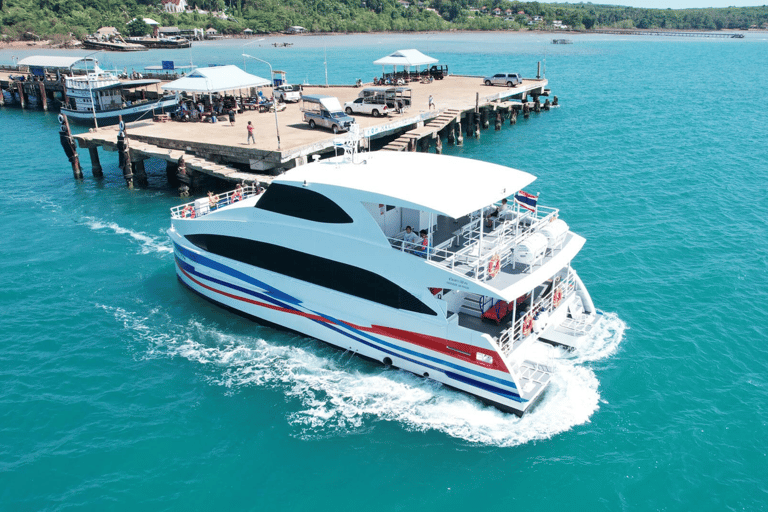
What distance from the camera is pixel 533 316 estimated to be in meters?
17.2

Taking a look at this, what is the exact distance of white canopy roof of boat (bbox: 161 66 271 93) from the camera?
4194 centimetres

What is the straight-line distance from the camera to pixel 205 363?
18.4 metres

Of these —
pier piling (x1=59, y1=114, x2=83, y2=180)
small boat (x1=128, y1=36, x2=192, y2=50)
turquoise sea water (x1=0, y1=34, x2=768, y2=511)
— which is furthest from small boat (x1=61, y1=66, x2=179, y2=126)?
small boat (x1=128, y1=36, x2=192, y2=50)

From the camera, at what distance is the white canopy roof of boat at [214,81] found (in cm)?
4194

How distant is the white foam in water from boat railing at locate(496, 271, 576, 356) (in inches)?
681

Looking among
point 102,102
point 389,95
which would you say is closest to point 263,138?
point 389,95

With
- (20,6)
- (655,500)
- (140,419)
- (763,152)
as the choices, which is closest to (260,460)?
(140,419)

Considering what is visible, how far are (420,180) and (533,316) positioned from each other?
527 centimetres

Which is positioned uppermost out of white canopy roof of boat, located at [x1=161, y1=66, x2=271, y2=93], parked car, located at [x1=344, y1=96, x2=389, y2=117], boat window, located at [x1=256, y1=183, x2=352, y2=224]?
white canopy roof of boat, located at [x1=161, y1=66, x2=271, y2=93]

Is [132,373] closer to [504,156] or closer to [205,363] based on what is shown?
[205,363]

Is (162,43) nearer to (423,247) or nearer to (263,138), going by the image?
(263,138)

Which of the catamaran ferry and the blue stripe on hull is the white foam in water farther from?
the catamaran ferry

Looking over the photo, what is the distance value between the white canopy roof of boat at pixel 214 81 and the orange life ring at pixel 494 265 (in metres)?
31.9

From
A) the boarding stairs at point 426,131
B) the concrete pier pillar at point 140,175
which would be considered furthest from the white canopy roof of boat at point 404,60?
the concrete pier pillar at point 140,175
